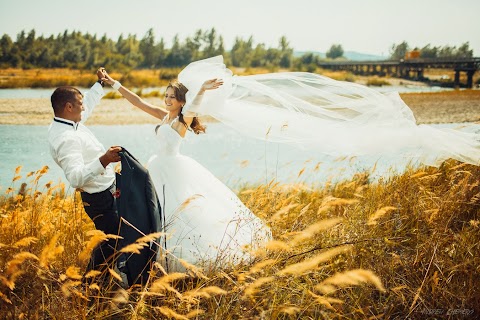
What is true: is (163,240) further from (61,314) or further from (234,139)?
(234,139)

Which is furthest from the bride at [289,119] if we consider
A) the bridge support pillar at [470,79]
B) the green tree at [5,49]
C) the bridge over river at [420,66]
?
the green tree at [5,49]

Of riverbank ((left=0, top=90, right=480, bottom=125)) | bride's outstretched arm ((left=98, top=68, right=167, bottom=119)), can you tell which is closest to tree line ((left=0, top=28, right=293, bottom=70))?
riverbank ((left=0, top=90, right=480, bottom=125))

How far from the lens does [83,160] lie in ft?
10.2

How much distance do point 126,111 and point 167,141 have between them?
51.4ft

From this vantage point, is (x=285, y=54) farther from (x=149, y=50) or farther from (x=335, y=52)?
(x=335, y=52)

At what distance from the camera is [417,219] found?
3.97 m

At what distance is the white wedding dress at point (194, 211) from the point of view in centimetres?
339

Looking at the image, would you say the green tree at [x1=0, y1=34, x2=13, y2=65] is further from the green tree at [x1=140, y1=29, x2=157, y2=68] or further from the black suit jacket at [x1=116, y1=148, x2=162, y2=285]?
the black suit jacket at [x1=116, y1=148, x2=162, y2=285]

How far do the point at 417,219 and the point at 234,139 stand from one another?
38.1 feet

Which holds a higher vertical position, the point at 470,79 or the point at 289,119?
the point at 470,79

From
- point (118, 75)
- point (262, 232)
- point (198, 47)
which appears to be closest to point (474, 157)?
point (262, 232)

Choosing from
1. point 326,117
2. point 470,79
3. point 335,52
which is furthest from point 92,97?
point 335,52

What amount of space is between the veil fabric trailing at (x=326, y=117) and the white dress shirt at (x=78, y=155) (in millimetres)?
1464

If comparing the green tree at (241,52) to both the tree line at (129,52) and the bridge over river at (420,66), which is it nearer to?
the tree line at (129,52)
